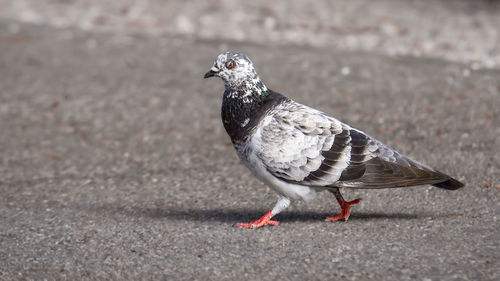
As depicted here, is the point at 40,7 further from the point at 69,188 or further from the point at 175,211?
the point at 175,211

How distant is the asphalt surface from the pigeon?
41 centimetres

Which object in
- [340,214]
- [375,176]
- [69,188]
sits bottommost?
[69,188]

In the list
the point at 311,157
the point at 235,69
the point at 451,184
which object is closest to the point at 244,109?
the point at 235,69

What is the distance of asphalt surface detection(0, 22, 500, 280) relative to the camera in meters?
5.76

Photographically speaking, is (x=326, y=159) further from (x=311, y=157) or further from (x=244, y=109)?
(x=244, y=109)

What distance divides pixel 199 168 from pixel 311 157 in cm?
288

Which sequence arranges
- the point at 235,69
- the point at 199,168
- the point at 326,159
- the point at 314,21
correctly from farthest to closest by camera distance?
the point at 314,21
the point at 199,168
the point at 235,69
the point at 326,159

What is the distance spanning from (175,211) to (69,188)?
175 cm

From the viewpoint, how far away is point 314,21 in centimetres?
1653

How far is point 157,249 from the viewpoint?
611 cm

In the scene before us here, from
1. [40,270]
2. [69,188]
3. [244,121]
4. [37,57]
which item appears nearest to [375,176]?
[244,121]

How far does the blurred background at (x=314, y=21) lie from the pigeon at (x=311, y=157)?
23.9 feet

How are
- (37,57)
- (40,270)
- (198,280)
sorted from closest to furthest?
(198,280), (40,270), (37,57)

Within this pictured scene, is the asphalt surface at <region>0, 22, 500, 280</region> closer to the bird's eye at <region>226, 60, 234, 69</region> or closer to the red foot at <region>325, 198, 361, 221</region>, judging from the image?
the red foot at <region>325, 198, 361, 221</region>
